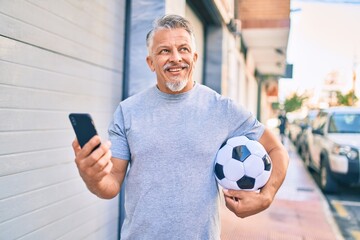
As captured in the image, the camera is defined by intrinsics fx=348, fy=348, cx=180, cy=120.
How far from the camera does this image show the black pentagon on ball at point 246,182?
1.67 m

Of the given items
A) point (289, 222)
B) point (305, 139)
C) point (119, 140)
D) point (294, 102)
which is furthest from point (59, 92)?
Answer: point (294, 102)

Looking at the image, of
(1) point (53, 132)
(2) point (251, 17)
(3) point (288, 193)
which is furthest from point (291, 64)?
(1) point (53, 132)

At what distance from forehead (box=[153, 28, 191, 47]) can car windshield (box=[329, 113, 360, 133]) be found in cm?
701

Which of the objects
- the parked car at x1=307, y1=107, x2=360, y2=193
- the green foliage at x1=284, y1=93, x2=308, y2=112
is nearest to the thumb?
the parked car at x1=307, y1=107, x2=360, y2=193

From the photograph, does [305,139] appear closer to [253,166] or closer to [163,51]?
[253,166]

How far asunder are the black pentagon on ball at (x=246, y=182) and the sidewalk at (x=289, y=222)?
10.6ft

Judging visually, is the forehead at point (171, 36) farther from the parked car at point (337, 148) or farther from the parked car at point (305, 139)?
the parked car at point (305, 139)

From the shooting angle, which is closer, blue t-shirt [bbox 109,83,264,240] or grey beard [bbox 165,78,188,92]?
blue t-shirt [bbox 109,83,264,240]

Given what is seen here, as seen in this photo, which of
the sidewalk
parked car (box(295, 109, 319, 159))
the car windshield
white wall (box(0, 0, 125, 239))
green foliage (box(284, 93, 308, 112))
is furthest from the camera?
green foliage (box(284, 93, 308, 112))

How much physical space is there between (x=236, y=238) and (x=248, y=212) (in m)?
3.28

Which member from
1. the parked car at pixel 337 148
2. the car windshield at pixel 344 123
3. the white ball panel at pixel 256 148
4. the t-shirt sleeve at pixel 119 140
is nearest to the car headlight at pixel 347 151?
the parked car at pixel 337 148

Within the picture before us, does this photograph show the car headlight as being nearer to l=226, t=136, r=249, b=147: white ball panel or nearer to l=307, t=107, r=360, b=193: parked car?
l=307, t=107, r=360, b=193: parked car

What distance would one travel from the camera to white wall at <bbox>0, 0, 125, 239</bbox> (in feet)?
6.87

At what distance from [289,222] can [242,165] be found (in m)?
4.09
